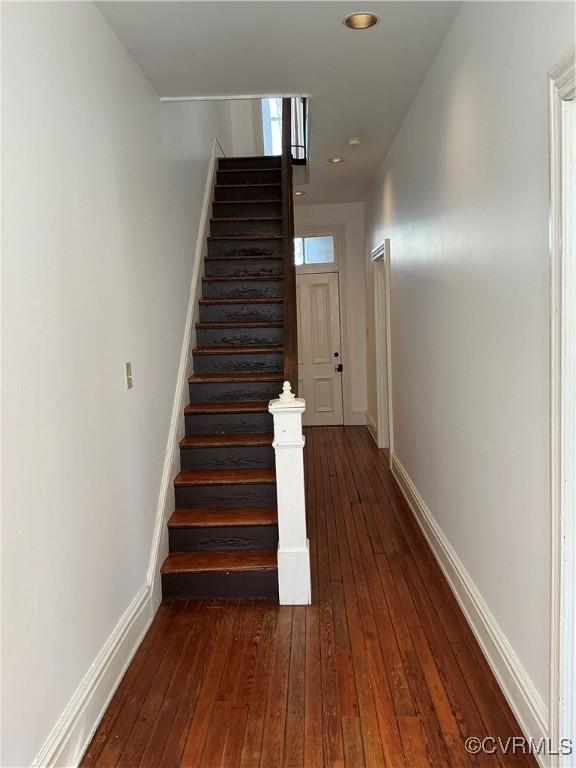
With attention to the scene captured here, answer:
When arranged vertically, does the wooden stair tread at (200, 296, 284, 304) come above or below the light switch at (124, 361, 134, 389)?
above

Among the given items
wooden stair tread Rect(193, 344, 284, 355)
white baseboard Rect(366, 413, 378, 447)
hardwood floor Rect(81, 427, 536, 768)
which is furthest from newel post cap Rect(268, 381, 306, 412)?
white baseboard Rect(366, 413, 378, 447)

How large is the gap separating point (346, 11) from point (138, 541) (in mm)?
2441

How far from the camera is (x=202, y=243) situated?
4.86 metres

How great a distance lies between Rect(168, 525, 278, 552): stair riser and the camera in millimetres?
3211

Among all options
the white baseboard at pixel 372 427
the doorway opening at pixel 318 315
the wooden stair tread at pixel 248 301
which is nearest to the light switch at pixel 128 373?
the wooden stair tread at pixel 248 301

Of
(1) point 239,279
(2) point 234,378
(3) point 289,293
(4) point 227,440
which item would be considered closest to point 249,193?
(1) point 239,279

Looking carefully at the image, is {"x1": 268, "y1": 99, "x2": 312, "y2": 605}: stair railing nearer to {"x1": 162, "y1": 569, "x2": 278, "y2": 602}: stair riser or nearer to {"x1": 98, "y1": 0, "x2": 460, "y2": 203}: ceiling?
{"x1": 162, "y1": 569, "x2": 278, "y2": 602}: stair riser

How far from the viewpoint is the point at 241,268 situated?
16.2 feet

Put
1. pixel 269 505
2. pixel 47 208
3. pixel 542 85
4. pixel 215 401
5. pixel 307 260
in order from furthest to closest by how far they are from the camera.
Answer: pixel 307 260, pixel 215 401, pixel 269 505, pixel 47 208, pixel 542 85

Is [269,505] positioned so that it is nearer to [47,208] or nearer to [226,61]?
[47,208]

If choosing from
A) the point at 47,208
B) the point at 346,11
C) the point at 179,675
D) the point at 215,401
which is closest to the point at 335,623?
the point at 179,675

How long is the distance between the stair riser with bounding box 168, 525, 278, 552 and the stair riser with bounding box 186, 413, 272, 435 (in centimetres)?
78

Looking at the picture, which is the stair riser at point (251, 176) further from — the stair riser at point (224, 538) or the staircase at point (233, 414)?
the stair riser at point (224, 538)

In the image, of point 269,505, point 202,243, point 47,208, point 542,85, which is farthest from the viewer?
point 202,243
